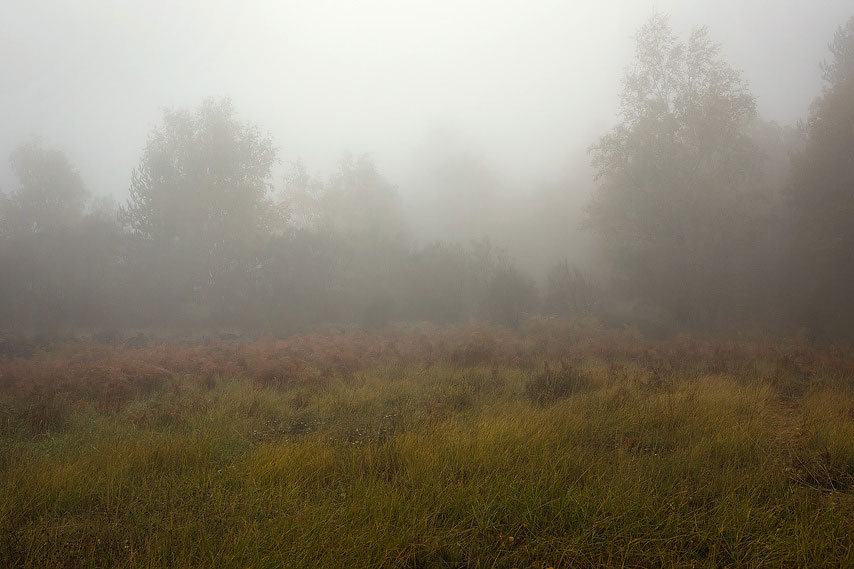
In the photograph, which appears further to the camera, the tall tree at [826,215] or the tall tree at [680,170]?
the tall tree at [680,170]

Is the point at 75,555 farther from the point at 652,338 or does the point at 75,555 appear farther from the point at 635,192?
the point at 635,192

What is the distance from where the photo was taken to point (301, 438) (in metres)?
4.48

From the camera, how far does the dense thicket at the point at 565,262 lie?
16484 mm

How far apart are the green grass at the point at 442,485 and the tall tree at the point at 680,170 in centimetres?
1352

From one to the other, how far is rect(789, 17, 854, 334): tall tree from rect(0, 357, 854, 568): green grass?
12625 millimetres

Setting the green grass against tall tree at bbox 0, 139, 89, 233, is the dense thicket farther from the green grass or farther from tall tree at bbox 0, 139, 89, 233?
the green grass

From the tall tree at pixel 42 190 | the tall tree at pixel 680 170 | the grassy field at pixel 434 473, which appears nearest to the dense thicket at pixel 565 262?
the tall tree at pixel 680 170

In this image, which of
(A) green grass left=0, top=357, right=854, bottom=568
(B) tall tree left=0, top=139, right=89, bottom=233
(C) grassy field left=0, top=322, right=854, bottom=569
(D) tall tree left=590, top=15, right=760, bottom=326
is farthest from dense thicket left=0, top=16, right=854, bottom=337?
(A) green grass left=0, top=357, right=854, bottom=568

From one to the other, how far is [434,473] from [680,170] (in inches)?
784

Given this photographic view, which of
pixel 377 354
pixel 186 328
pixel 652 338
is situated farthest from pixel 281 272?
pixel 652 338

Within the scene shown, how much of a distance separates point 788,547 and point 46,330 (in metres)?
22.4

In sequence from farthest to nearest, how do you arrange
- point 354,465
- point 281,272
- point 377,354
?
point 281,272 → point 377,354 → point 354,465

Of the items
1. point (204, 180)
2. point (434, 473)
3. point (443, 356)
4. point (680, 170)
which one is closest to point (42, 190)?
point (204, 180)

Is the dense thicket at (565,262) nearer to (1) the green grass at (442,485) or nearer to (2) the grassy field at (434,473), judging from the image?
(2) the grassy field at (434,473)
